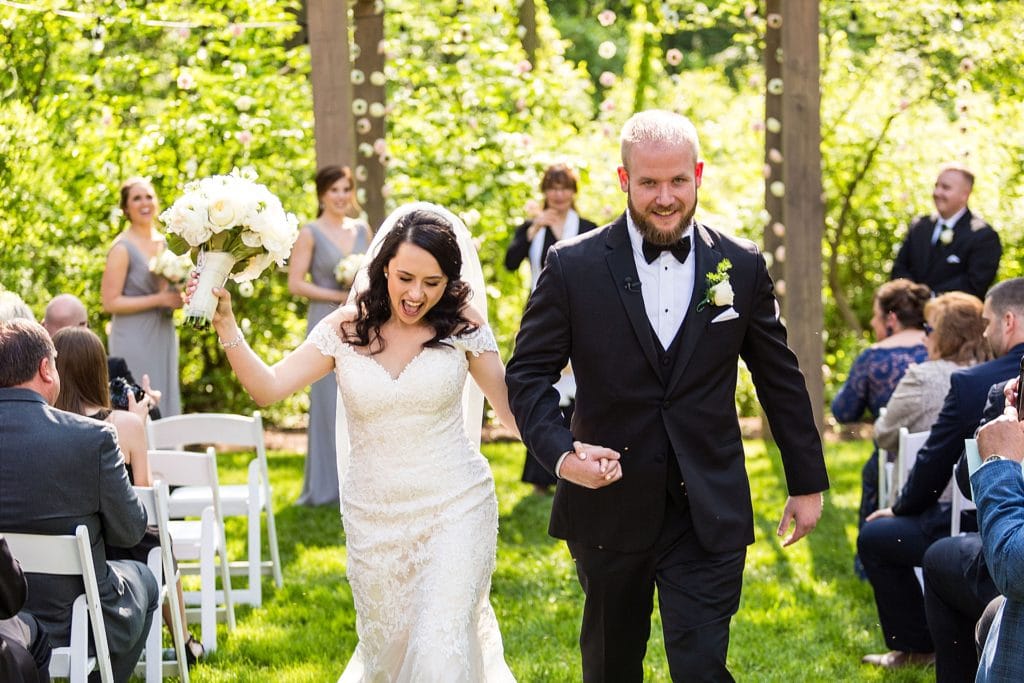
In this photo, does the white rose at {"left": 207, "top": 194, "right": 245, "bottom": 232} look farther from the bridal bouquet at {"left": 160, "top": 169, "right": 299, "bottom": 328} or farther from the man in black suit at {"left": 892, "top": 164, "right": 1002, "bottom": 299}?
the man in black suit at {"left": 892, "top": 164, "right": 1002, "bottom": 299}

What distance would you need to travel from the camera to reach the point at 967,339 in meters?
6.25

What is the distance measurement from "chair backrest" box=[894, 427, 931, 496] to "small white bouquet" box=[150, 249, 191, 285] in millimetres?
4374

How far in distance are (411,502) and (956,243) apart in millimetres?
5609

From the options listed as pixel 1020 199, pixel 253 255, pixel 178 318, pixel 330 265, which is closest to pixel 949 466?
pixel 253 255

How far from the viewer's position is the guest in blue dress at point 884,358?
7.05 metres

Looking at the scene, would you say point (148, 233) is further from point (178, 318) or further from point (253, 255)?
point (253, 255)

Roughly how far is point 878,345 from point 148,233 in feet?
14.7

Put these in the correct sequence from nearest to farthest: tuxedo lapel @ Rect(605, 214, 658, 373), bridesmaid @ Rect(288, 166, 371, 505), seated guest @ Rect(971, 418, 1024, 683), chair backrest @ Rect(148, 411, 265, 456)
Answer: seated guest @ Rect(971, 418, 1024, 683), tuxedo lapel @ Rect(605, 214, 658, 373), chair backrest @ Rect(148, 411, 265, 456), bridesmaid @ Rect(288, 166, 371, 505)

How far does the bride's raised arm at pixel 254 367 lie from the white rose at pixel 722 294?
141 centimetres

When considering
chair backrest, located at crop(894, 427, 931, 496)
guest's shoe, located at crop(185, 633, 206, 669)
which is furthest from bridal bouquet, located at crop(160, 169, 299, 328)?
chair backrest, located at crop(894, 427, 931, 496)

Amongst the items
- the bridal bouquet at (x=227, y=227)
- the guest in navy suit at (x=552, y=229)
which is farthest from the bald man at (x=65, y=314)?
the guest in navy suit at (x=552, y=229)

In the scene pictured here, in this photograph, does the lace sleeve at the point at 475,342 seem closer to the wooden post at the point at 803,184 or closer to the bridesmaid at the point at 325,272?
the bridesmaid at the point at 325,272

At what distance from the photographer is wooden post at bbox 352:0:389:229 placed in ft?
31.5

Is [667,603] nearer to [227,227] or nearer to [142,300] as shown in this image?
[227,227]
